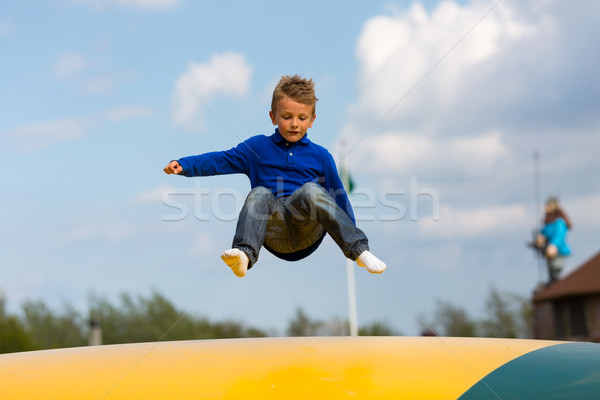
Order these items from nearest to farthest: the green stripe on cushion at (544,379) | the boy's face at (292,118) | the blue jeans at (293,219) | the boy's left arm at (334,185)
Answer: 1. the green stripe on cushion at (544,379)
2. the blue jeans at (293,219)
3. the boy's face at (292,118)
4. the boy's left arm at (334,185)

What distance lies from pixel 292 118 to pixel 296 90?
0.68 ft

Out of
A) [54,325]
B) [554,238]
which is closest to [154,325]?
[54,325]

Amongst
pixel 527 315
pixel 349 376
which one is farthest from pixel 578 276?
pixel 349 376

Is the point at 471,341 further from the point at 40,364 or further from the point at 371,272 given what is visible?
the point at 40,364

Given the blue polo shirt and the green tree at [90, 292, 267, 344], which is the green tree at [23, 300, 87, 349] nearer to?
the green tree at [90, 292, 267, 344]

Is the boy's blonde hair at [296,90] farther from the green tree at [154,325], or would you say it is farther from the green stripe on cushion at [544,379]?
the green tree at [154,325]

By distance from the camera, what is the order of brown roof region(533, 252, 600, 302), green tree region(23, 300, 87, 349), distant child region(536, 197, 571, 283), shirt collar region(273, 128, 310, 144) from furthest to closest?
1. green tree region(23, 300, 87, 349)
2. distant child region(536, 197, 571, 283)
3. brown roof region(533, 252, 600, 302)
4. shirt collar region(273, 128, 310, 144)

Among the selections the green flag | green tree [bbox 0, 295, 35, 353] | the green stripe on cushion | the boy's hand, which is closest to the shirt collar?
the boy's hand

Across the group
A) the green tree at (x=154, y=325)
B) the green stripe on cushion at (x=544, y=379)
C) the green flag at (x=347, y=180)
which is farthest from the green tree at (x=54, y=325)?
the green stripe on cushion at (x=544, y=379)

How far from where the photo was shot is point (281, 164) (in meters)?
4.60

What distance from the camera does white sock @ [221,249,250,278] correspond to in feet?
13.2

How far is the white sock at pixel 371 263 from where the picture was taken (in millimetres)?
4090

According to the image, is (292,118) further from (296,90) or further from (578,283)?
(578,283)

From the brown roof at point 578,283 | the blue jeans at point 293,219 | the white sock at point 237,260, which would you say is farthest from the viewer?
the brown roof at point 578,283
